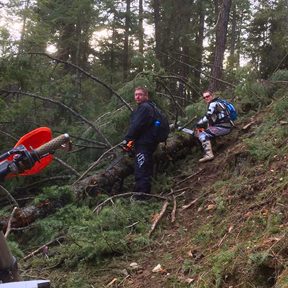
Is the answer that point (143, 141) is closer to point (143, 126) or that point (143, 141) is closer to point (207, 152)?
point (143, 126)

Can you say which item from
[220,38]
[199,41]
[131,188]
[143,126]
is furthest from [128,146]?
[199,41]

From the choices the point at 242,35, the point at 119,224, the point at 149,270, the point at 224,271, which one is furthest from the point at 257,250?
the point at 242,35

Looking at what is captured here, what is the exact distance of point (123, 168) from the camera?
790 centimetres

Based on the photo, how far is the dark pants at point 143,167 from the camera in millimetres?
7195

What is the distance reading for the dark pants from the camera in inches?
283

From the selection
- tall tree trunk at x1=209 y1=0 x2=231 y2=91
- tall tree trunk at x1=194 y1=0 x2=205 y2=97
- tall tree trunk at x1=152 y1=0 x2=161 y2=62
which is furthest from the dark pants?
tall tree trunk at x1=152 y1=0 x2=161 y2=62

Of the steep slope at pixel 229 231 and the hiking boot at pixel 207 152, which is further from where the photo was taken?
the hiking boot at pixel 207 152

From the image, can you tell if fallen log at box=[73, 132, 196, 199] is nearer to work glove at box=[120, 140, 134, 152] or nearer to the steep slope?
work glove at box=[120, 140, 134, 152]

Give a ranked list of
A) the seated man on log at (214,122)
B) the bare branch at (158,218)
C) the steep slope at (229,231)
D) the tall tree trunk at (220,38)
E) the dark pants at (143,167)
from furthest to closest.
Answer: the tall tree trunk at (220,38)
the seated man on log at (214,122)
the dark pants at (143,167)
the bare branch at (158,218)
the steep slope at (229,231)

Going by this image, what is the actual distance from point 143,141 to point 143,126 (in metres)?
0.25

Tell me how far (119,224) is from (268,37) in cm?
1640

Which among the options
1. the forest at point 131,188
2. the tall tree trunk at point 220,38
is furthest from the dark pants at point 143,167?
the tall tree trunk at point 220,38

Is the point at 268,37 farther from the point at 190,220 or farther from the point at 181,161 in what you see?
the point at 190,220

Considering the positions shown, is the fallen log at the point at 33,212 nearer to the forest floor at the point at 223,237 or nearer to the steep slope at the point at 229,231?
the forest floor at the point at 223,237
